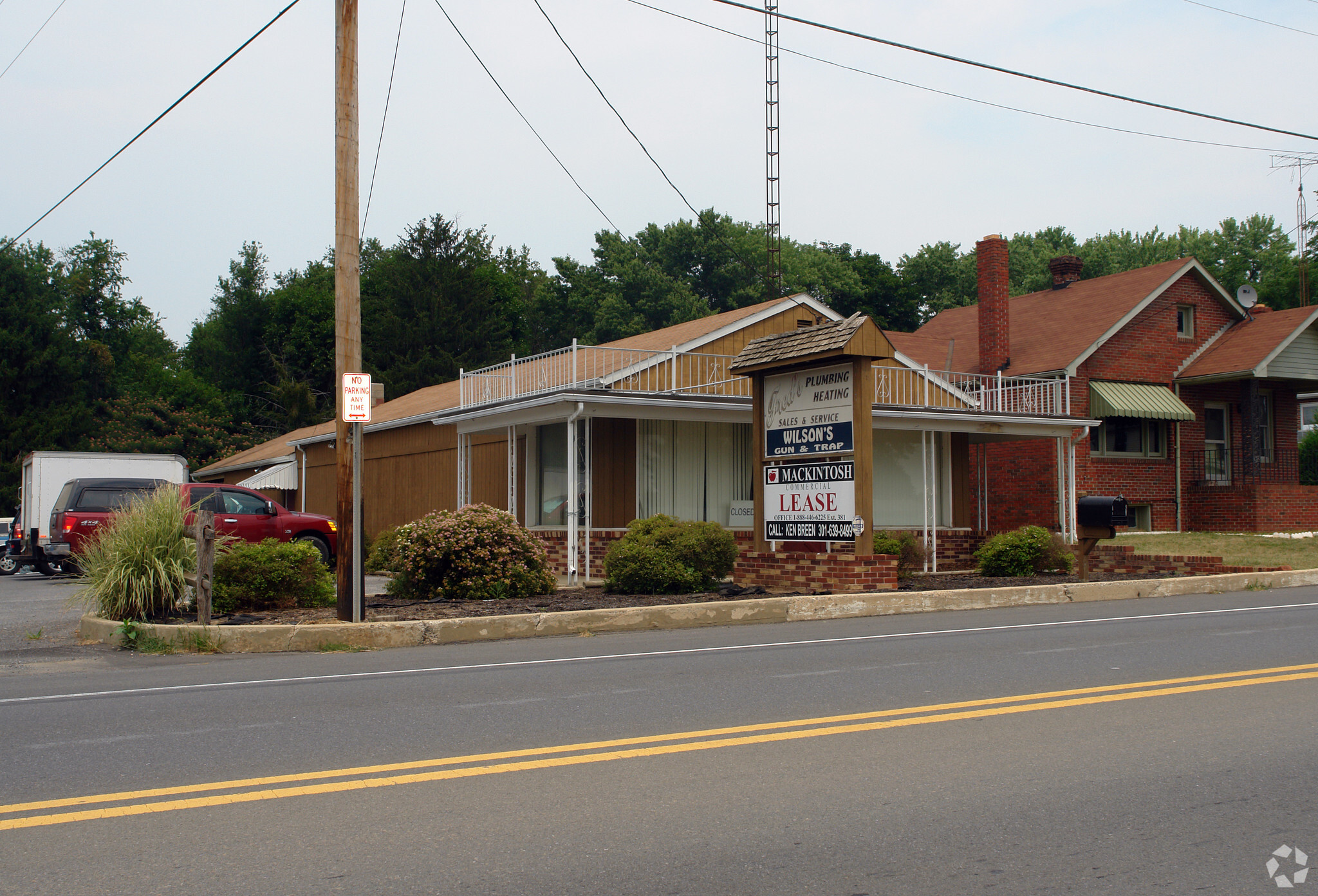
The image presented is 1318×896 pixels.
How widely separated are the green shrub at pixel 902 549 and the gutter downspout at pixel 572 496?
183 inches

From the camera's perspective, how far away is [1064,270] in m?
32.1

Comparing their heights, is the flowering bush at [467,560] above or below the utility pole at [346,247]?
below

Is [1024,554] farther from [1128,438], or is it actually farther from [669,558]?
[1128,438]

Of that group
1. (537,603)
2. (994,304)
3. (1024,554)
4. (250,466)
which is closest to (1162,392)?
(994,304)

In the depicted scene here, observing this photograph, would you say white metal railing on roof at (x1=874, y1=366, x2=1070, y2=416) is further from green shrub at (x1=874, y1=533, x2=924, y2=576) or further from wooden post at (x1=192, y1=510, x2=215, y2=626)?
wooden post at (x1=192, y1=510, x2=215, y2=626)

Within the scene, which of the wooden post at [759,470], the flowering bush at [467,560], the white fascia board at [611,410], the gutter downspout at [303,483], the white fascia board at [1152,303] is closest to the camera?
the flowering bush at [467,560]

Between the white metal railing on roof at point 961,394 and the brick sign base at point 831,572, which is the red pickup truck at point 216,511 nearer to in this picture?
the brick sign base at point 831,572

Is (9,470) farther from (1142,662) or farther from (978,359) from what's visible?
(1142,662)

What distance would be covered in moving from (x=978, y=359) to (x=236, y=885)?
26.6 m

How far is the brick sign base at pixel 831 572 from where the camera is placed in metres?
14.5

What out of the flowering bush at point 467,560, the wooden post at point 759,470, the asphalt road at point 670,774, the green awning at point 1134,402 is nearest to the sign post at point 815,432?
the wooden post at point 759,470

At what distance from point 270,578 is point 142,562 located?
1.60 metres

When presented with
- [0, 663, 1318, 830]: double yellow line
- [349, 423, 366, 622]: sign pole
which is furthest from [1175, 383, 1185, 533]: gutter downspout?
[349, 423, 366, 622]: sign pole

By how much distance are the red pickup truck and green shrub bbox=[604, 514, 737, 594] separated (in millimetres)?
6805
